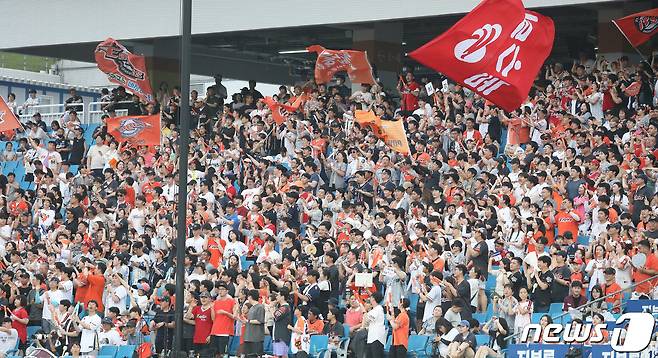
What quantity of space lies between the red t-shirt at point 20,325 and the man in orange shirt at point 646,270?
1045 cm

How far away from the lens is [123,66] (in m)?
31.3

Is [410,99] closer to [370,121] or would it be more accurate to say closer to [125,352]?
[370,121]

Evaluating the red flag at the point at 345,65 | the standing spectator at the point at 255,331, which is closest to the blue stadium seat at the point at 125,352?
the standing spectator at the point at 255,331

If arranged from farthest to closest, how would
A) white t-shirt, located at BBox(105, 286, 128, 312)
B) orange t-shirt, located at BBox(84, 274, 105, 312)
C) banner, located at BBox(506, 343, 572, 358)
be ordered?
orange t-shirt, located at BBox(84, 274, 105, 312) → white t-shirt, located at BBox(105, 286, 128, 312) → banner, located at BBox(506, 343, 572, 358)

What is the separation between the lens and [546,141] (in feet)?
80.8

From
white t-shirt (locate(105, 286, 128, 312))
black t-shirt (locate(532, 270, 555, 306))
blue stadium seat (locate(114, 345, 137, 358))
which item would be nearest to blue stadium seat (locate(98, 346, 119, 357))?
blue stadium seat (locate(114, 345, 137, 358))

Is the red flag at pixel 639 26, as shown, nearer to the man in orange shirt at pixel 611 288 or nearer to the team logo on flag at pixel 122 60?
the man in orange shirt at pixel 611 288

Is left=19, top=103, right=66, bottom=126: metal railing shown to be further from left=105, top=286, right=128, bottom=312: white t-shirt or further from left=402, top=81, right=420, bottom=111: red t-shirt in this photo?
left=105, top=286, right=128, bottom=312: white t-shirt

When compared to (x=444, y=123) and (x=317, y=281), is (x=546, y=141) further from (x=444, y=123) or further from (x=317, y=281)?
(x=317, y=281)

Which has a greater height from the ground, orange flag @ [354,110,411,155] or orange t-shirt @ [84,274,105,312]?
orange flag @ [354,110,411,155]

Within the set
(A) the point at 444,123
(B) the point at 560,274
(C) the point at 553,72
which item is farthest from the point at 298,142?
(B) the point at 560,274

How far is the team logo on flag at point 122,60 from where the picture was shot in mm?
31289

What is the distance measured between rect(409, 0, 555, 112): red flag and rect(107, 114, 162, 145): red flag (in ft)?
40.1

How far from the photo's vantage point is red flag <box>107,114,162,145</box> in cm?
2994
